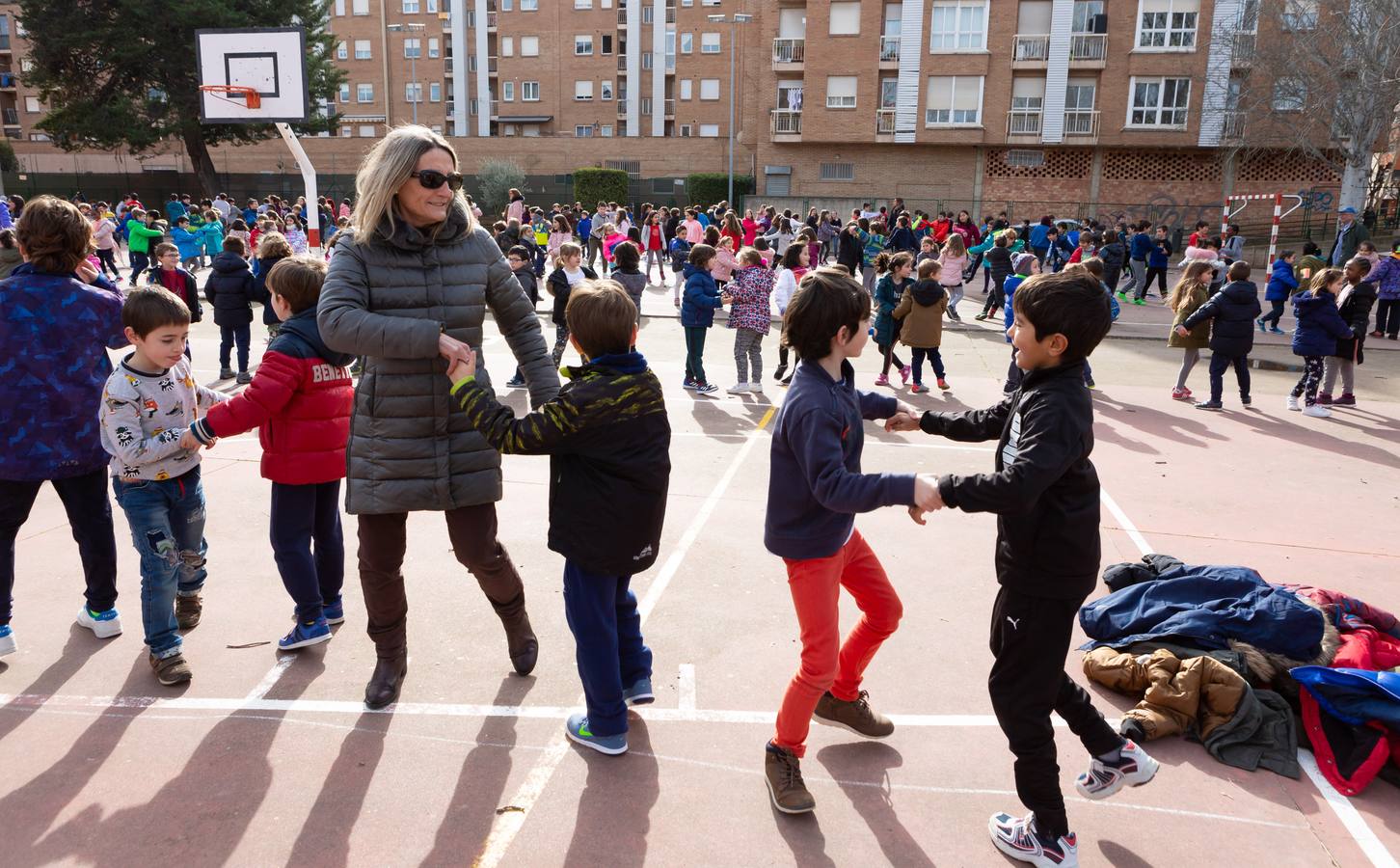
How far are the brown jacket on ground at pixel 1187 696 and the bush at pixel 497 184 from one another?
45.9 meters

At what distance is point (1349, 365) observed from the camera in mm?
10750

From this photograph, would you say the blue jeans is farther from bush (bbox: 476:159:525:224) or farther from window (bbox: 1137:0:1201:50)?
bush (bbox: 476:159:525:224)

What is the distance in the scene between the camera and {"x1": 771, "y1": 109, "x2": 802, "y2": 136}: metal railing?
43781 mm

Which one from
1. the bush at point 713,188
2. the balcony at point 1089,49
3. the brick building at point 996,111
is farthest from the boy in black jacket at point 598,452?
the bush at point 713,188

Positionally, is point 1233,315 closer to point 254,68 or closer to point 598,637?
point 598,637

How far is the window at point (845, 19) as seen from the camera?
42031 millimetres

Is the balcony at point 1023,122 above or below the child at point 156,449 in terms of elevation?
above

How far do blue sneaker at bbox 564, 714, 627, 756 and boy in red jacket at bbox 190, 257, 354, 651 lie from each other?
4.89ft

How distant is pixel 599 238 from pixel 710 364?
12864mm

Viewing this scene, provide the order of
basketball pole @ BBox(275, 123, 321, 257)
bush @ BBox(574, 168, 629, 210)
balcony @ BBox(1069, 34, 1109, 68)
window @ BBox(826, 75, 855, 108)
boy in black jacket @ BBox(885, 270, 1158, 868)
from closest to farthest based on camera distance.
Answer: boy in black jacket @ BBox(885, 270, 1158, 868)
basketball pole @ BBox(275, 123, 321, 257)
balcony @ BBox(1069, 34, 1109, 68)
window @ BBox(826, 75, 855, 108)
bush @ BBox(574, 168, 629, 210)

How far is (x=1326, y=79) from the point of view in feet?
102

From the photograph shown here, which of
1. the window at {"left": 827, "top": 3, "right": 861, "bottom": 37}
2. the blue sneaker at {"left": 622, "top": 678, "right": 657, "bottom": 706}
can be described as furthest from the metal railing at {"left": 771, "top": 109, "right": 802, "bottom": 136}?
the blue sneaker at {"left": 622, "top": 678, "right": 657, "bottom": 706}

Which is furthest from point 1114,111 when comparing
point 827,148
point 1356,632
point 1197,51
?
point 1356,632

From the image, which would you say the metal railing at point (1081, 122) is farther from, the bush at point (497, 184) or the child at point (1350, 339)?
the child at point (1350, 339)
